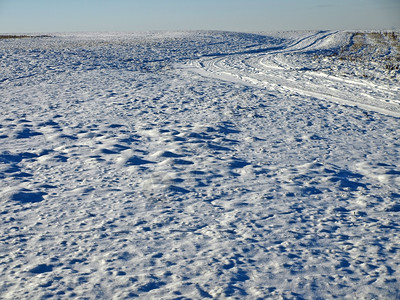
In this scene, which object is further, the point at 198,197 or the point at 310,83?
the point at 310,83

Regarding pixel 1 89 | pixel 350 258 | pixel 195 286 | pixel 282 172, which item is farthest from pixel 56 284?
pixel 1 89

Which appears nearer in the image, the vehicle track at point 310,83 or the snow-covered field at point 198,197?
the snow-covered field at point 198,197

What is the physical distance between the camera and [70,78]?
1239 cm

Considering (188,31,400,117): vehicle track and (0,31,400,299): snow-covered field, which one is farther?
(188,31,400,117): vehicle track

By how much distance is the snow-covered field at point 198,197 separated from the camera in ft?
10.1

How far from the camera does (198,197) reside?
4.51m

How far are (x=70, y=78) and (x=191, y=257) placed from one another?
10.2 meters

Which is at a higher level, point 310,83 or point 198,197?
point 310,83

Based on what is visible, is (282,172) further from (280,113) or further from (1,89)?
(1,89)

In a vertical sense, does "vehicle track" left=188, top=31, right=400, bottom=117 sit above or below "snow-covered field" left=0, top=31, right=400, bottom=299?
above

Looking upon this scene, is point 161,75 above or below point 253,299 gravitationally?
above

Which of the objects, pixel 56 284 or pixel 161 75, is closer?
pixel 56 284

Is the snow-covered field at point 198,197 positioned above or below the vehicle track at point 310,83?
below

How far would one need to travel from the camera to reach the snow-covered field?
Result: 10.1ft
